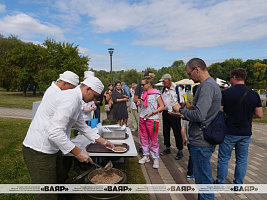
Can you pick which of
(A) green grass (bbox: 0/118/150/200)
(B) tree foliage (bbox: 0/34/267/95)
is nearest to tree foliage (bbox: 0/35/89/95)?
(B) tree foliage (bbox: 0/34/267/95)

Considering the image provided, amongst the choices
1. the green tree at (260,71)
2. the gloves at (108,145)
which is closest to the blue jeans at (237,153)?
the gloves at (108,145)

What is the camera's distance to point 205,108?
6.48 ft

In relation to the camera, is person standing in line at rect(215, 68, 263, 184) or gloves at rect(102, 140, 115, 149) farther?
person standing in line at rect(215, 68, 263, 184)

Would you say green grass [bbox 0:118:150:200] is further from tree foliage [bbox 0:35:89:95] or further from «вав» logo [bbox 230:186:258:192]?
tree foliage [bbox 0:35:89:95]

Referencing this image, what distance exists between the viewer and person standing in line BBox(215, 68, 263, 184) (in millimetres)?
2895

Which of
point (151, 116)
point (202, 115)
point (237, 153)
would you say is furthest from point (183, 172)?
point (202, 115)

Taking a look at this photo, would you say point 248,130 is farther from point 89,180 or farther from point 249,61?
point 249,61

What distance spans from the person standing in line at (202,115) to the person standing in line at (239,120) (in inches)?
42.8

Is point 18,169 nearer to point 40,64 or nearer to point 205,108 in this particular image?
point 205,108

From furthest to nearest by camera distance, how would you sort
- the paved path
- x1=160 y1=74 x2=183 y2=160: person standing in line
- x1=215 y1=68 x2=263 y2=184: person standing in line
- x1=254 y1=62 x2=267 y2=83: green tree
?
x1=254 y1=62 x2=267 y2=83: green tree → x1=160 y1=74 x2=183 y2=160: person standing in line → the paved path → x1=215 y1=68 x2=263 y2=184: person standing in line

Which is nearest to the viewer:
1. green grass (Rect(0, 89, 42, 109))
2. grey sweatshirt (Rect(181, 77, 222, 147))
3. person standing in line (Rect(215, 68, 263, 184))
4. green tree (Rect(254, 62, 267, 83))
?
grey sweatshirt (Rect(181, 77, 222, 147))

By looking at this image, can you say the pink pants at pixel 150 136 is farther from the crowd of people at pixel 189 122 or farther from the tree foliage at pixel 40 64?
the tree foliage at pixel 40 64

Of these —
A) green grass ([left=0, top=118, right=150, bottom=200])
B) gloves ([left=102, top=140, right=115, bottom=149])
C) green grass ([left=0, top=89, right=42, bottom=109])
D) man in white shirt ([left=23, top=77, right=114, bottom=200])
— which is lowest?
green grass ([left=0, top=89, right=42, bottom=109])

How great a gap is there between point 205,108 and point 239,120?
1.37m
